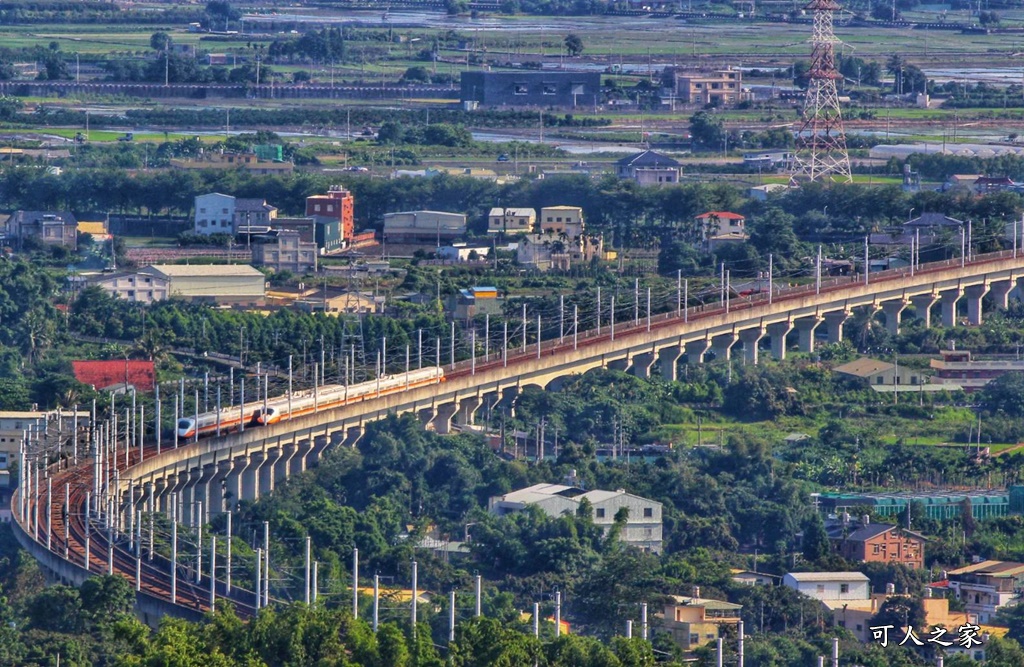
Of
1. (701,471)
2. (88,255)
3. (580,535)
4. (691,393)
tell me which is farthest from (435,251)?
(580,535)

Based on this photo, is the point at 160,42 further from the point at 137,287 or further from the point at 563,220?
the point at 137,287

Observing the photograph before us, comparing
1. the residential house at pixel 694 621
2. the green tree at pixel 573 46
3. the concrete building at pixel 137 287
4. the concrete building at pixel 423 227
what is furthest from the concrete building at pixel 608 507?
the green tree at pixel 573 46

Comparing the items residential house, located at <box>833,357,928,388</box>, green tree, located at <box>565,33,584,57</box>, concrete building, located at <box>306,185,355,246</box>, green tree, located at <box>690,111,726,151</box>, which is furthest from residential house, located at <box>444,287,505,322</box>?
green tree, located at <box>565,33,584,57</box>

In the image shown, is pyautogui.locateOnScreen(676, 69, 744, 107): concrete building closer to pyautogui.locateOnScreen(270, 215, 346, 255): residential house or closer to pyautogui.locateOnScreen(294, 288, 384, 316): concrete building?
pyautogui.locateOnScreen(270, 215, 346, 255): residential house

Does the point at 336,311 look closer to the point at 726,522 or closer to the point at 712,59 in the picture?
the point at 726,522

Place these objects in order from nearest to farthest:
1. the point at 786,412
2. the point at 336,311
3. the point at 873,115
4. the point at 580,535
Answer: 1. the point at 580,535
2. the point at 786,412
3. the point at 336,311
4. the point at 873,115

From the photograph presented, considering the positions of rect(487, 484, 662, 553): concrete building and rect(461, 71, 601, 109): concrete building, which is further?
rect(461, 71, 601, 109): concrete building

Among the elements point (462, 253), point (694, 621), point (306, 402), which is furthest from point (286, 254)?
point (694, 621)
